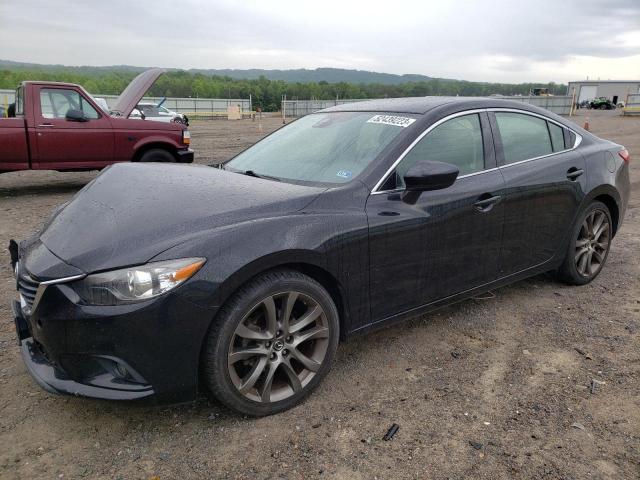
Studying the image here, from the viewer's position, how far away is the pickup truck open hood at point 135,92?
9617 mm

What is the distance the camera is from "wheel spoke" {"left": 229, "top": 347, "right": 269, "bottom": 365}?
244 centimetres

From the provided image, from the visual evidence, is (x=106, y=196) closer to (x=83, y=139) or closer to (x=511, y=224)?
(x=511, y=224)

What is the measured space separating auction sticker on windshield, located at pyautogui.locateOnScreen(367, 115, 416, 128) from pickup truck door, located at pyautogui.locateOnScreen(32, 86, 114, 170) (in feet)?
22.3

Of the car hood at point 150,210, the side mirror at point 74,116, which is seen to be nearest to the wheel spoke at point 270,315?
the car hood at point 150,210

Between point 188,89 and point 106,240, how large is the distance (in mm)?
71154

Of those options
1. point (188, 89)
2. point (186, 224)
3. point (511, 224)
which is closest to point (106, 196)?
point (186, 224)

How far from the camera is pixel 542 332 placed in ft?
12.0

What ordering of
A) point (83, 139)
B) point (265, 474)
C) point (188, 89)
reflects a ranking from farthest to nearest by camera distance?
point (188, 89), point (83, 139), point (265, 474)

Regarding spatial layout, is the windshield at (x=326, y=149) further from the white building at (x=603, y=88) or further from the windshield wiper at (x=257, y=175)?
the white building at (x=603, y=88)

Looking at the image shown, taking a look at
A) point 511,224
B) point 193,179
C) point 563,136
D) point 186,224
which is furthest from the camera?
point 563,136

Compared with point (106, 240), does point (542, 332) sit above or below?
below

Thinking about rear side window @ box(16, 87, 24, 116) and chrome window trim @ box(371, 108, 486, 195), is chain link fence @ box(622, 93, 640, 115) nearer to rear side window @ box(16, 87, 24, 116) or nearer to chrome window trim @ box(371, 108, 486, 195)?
rear side window @ box(16, 87, 24, 116)

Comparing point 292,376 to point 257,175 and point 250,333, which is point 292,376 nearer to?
point 250,333

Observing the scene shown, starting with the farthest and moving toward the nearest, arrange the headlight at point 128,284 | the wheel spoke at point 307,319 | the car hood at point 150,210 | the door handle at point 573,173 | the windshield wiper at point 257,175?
1. the door handle at point 573,173
2. the windshield wiper at point 257,175
3. the wheel spoke at point 307,319
4. the car hood at point 150,210
5. the headlight at point 128,284
